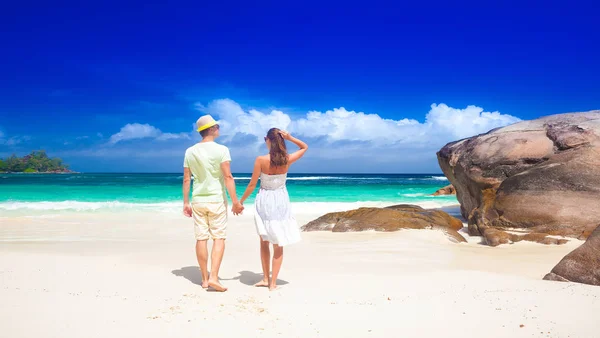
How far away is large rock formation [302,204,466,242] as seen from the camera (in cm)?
1009

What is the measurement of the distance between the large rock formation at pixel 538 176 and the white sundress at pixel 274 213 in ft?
16.7

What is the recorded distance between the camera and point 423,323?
384cm

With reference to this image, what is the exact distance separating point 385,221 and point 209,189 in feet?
20.1

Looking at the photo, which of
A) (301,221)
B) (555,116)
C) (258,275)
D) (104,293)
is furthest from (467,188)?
(104,293)

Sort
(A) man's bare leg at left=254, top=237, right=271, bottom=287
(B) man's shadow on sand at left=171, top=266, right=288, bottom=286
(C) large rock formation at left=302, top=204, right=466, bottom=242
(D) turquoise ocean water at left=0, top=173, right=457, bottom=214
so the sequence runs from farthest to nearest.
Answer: (D) turquoise ocean water at left=0, top=173, right=457, bottom=214
(C) large rock formation at left=302, top=204, right=466, bottom=242
(B) man's shadow on sand at left=171, top=266, right=288, bottom=286
(A) man's bare leg at left=254, top=237, right=271, bottom=287

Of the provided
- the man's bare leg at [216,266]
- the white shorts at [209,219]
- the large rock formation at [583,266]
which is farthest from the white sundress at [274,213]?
the large rock formation at [583,266]

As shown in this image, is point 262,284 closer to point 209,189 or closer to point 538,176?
point 209,189

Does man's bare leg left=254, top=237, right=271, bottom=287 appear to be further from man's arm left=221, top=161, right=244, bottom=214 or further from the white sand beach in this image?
man's arm left=221, top=161, right=244, bottom=214

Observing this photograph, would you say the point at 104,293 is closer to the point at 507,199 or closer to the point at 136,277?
the point at 136,277

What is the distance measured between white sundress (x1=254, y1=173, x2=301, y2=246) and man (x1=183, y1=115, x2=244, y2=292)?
0.88 feet

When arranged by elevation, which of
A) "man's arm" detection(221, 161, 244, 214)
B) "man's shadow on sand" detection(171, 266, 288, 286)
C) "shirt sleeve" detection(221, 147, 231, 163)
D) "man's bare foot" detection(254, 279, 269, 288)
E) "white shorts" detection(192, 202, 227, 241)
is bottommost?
"man's shadow on sand" detection(171, 266, 288, 286)

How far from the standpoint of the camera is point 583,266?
16.8 feet

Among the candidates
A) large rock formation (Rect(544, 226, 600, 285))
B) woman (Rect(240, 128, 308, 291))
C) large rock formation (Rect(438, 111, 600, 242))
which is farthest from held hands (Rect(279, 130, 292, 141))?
large rock formation (Rect(438, 111, 600, 242))

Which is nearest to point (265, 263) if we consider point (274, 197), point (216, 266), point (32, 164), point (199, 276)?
point (216, 266)
